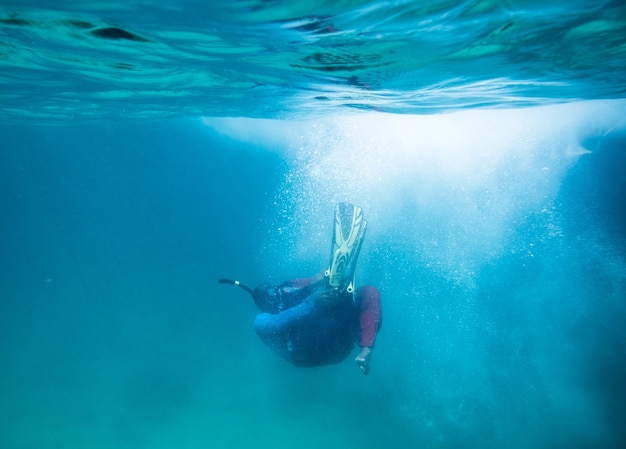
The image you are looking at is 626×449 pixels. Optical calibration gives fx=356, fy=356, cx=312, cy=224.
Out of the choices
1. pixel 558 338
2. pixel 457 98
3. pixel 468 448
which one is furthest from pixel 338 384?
pixel 457 98

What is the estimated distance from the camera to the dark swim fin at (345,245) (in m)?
7.17

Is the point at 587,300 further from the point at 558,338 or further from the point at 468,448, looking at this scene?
the point at 468,448

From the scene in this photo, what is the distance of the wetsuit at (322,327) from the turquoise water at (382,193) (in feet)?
14.9

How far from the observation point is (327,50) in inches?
258

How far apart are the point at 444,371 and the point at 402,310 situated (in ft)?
91.6

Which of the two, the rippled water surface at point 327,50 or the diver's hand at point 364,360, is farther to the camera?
the diver's hand at point 364,360

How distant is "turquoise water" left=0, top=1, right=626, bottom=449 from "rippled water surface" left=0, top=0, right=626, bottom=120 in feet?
0.18

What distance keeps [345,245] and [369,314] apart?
2083 millimetres

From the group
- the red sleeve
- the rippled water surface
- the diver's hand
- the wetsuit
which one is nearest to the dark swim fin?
the red sleeve

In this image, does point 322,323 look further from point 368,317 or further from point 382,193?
point 382,193

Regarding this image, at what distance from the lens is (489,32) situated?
5527mm

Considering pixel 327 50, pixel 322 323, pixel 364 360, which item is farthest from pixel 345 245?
pixel 327 50

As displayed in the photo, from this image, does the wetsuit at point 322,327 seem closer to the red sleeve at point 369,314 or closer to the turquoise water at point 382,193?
the red sleeve at point 369,314

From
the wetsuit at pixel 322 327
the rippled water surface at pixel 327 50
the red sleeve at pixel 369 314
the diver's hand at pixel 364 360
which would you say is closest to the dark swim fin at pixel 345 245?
the red sleeve at pixel 369 314
